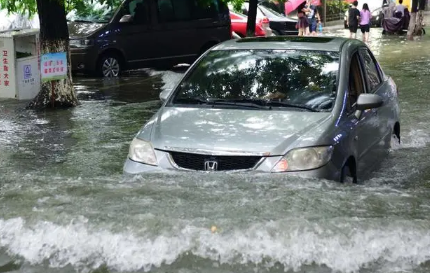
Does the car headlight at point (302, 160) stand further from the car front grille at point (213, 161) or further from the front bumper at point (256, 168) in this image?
the car front grille at point (213, 161)

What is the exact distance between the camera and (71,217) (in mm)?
5031

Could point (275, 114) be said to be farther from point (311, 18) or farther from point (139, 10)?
point (311, 18)

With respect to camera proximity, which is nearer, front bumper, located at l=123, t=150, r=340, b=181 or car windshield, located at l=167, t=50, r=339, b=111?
front bumper, located at l=123, t=150, r=340, b=181

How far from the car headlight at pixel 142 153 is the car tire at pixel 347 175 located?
156 centimetres

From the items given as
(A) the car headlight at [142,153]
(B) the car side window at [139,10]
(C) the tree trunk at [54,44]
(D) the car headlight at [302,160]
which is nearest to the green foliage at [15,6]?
(C) the tree trunk at [54,44]

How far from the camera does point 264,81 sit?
260 inches

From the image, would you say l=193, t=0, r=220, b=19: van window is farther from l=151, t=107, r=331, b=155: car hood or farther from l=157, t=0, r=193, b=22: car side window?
l=151, t=107, r=331, b=155: car hood

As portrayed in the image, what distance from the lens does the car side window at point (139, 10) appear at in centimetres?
1575

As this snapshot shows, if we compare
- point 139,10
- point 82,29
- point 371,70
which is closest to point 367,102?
point 371,70

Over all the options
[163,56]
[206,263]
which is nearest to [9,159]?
[206,263]

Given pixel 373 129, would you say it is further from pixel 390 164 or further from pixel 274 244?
pixel 274 244

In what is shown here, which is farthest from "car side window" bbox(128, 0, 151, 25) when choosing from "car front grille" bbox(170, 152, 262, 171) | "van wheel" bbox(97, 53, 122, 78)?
"car front grille" bbox(170, 152, 262, 171)

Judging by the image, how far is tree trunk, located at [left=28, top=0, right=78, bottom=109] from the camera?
1123cm

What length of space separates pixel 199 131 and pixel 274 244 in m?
1.56
